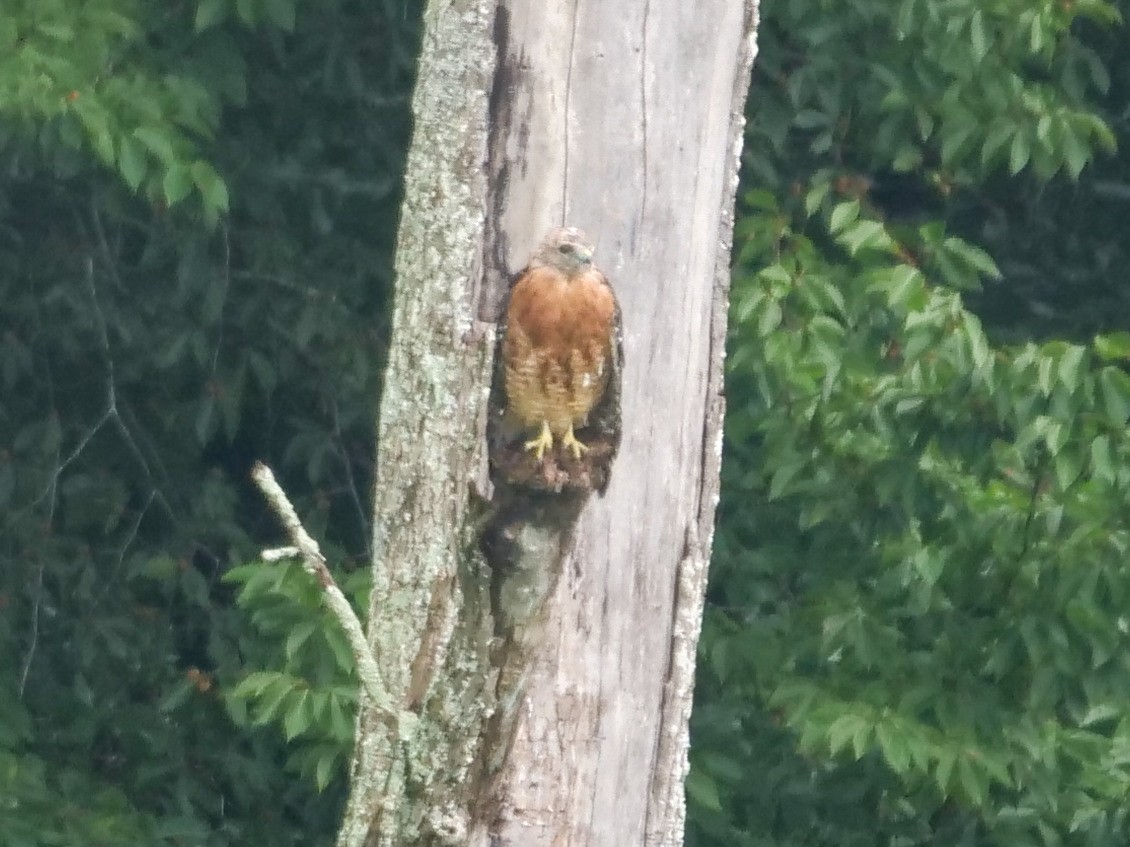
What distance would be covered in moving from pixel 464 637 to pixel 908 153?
6.87ft

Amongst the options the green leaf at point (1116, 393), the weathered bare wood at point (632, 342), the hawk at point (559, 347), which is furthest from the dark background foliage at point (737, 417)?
the hawk at point (559, 347)

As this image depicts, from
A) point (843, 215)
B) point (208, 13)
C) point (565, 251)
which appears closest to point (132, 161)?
point (208, 13)

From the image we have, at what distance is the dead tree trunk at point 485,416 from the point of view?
211 cm

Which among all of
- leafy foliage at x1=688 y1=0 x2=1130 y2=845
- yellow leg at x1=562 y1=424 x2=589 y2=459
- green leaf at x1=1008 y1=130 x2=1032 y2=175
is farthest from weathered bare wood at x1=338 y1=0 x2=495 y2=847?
green leaf at x1=1008 y1=130 x2=1032 y2=175

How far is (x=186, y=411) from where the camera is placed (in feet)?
14.8

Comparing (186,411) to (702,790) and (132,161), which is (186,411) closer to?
(132,161)

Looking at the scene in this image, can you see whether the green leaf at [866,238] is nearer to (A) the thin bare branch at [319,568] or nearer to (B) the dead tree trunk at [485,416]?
(B) the dead tree trunk at [485,416]

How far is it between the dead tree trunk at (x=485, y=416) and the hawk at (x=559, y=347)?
49 mm

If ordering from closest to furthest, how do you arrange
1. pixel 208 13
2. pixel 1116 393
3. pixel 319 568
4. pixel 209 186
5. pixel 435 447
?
1. pixel 319 568
2. pixel 435 447
3. pixel 1116 393
4. pixel 209 186
5. pixel 208 13

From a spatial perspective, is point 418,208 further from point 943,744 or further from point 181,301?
point 181,301

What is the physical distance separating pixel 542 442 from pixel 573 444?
5 centimetres

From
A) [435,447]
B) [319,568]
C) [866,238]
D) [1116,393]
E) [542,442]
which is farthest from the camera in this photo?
[866,238]

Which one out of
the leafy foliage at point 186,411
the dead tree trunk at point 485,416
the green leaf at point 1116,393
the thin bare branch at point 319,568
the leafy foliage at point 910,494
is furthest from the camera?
the leafy foliage at point 186,411

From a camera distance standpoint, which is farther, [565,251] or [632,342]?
[632,342]
